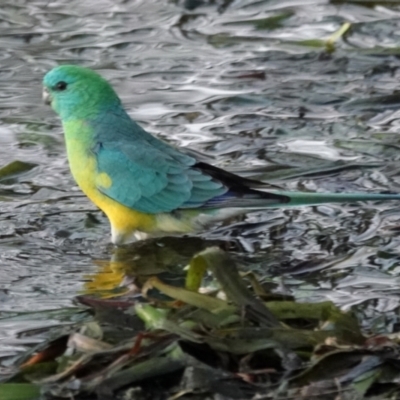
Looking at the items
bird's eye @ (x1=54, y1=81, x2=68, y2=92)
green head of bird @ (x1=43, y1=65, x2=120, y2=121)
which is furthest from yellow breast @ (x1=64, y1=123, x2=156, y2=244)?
bird's eye @ (x1=54, y1=81, x2=68, y2=92)

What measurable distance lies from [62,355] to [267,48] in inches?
195

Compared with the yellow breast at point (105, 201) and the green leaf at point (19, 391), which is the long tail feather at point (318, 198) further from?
the green leaf at point (19, 391)

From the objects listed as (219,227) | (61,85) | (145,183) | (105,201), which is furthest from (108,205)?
(61,85)

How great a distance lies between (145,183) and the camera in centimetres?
581

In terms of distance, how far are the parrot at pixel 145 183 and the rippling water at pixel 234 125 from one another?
0.62 feet

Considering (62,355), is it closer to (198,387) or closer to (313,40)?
(198,387)

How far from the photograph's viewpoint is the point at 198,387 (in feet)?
12.9

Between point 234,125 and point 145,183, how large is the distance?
162cm

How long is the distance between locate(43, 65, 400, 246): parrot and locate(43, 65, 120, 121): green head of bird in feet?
0.14

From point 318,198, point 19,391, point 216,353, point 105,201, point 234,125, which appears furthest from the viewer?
point 234,125

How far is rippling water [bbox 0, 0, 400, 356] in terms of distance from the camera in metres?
5.27

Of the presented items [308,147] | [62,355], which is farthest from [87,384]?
[308,147]

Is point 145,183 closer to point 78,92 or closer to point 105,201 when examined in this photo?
point 105,201

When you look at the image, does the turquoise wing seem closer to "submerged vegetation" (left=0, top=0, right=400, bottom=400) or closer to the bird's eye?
"submerged vegetation" (left=0, top=0, right=400, bottom=400)
